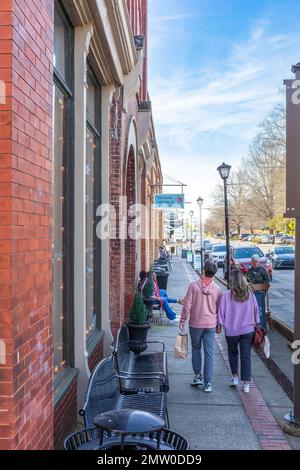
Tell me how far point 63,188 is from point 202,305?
261 cm

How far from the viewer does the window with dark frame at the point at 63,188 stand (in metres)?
4.57

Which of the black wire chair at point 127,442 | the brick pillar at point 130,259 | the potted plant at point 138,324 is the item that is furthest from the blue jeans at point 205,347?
the brick pillar at point 130,259

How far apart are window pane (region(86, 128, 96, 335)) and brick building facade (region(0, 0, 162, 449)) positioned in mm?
18

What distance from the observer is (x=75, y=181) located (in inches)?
198

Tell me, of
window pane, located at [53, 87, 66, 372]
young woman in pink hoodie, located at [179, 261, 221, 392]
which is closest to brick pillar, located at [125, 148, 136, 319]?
young woman in pink hoodie, located at [179, 261, 221, 392]

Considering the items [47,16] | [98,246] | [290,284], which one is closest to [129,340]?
[98,246]

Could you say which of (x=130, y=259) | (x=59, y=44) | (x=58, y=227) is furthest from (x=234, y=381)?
(x=130, y=259)

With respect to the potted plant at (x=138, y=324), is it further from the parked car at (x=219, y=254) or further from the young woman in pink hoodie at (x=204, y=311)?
the parked car at (x=219, y=254)

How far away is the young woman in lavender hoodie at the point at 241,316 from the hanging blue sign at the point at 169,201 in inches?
590

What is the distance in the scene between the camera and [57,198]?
15.2 feet

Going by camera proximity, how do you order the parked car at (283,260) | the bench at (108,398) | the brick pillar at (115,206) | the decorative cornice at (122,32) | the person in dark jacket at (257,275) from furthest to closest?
1. the parked car at (283,260)
2. the person in dark jacket at (257,275)
3. the brick pillar at (115,206)
4. the decorative cornice at (122,32)
5. the bench at (108,398)

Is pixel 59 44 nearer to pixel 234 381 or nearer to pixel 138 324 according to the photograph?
pixel 138 324

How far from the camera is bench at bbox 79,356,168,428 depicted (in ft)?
12.2
